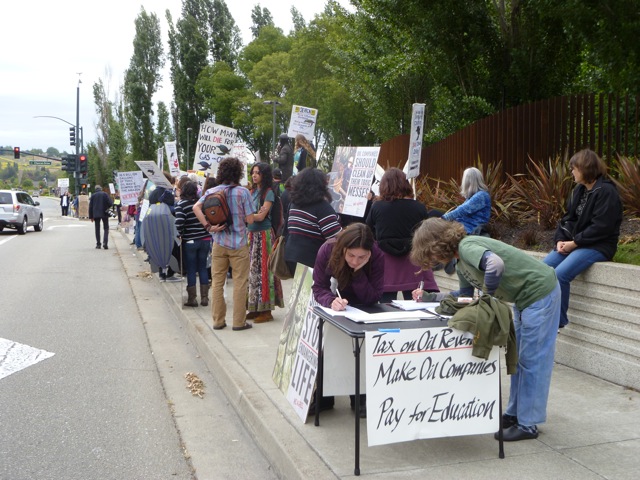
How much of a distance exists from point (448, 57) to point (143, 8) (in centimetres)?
6106

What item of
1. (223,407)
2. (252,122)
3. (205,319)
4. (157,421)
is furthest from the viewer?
(252,122)

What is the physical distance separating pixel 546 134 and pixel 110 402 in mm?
6487

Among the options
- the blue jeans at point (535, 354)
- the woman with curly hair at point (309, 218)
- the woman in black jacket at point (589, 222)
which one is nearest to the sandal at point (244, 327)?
the woman with curly hair at point (309, 218)

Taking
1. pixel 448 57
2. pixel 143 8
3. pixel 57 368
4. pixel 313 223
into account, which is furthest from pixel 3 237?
pixel 143 8

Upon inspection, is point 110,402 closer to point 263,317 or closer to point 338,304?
point 338,304

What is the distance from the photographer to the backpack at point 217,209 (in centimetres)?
764

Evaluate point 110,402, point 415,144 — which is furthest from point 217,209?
point 415,144

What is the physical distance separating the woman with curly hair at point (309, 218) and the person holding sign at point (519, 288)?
84.8 inches

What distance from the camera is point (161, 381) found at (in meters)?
6.41

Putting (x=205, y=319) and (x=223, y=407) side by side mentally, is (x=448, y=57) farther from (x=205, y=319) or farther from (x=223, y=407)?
(x=223, y=407)

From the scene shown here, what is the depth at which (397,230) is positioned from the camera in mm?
6176

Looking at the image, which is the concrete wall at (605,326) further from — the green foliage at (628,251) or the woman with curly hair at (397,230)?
the woman with curly hair at (397,230)

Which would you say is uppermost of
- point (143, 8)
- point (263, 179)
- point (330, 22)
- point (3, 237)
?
point (143, 8)

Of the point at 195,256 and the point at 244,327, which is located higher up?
the point at 195,256
